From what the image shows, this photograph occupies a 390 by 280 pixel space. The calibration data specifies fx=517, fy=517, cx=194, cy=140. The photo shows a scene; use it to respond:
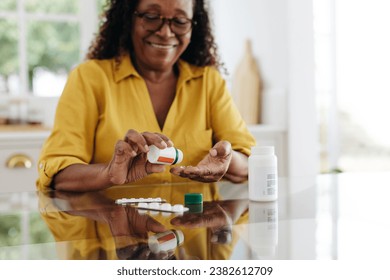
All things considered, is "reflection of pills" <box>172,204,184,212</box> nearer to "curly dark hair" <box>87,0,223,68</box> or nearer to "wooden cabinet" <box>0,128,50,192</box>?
"curly dark hair" <box>87,0,223,68</box>

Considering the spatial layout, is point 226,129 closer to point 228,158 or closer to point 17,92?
point 228,158

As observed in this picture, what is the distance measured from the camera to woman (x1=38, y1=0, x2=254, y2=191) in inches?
54.2

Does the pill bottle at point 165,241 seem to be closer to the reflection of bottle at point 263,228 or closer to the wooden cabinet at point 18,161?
the reflection of bottle at point 263,228

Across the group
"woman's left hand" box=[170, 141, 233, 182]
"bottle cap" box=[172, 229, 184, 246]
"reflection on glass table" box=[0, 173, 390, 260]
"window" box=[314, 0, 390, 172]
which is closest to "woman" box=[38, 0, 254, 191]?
"woman's left hand" box=[170, 141, 233, 182]

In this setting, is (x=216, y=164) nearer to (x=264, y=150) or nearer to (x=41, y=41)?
(x=264, y=150)

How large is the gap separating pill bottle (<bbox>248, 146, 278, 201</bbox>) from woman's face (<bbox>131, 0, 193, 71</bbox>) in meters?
0.59

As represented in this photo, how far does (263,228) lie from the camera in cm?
82

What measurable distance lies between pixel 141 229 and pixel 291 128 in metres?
2.01

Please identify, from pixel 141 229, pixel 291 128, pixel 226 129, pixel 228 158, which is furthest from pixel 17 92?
pixel 141 229

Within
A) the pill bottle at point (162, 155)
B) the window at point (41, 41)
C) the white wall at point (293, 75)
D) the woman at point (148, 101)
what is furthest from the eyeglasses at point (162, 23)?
the window at point (41, 41)

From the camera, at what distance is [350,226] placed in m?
0.88

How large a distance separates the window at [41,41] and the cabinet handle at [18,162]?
0.73 meters

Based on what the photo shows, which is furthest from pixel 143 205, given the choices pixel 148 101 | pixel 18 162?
pixel 18 162

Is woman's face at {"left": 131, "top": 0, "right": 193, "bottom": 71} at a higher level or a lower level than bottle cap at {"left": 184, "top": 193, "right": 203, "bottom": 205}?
higher
